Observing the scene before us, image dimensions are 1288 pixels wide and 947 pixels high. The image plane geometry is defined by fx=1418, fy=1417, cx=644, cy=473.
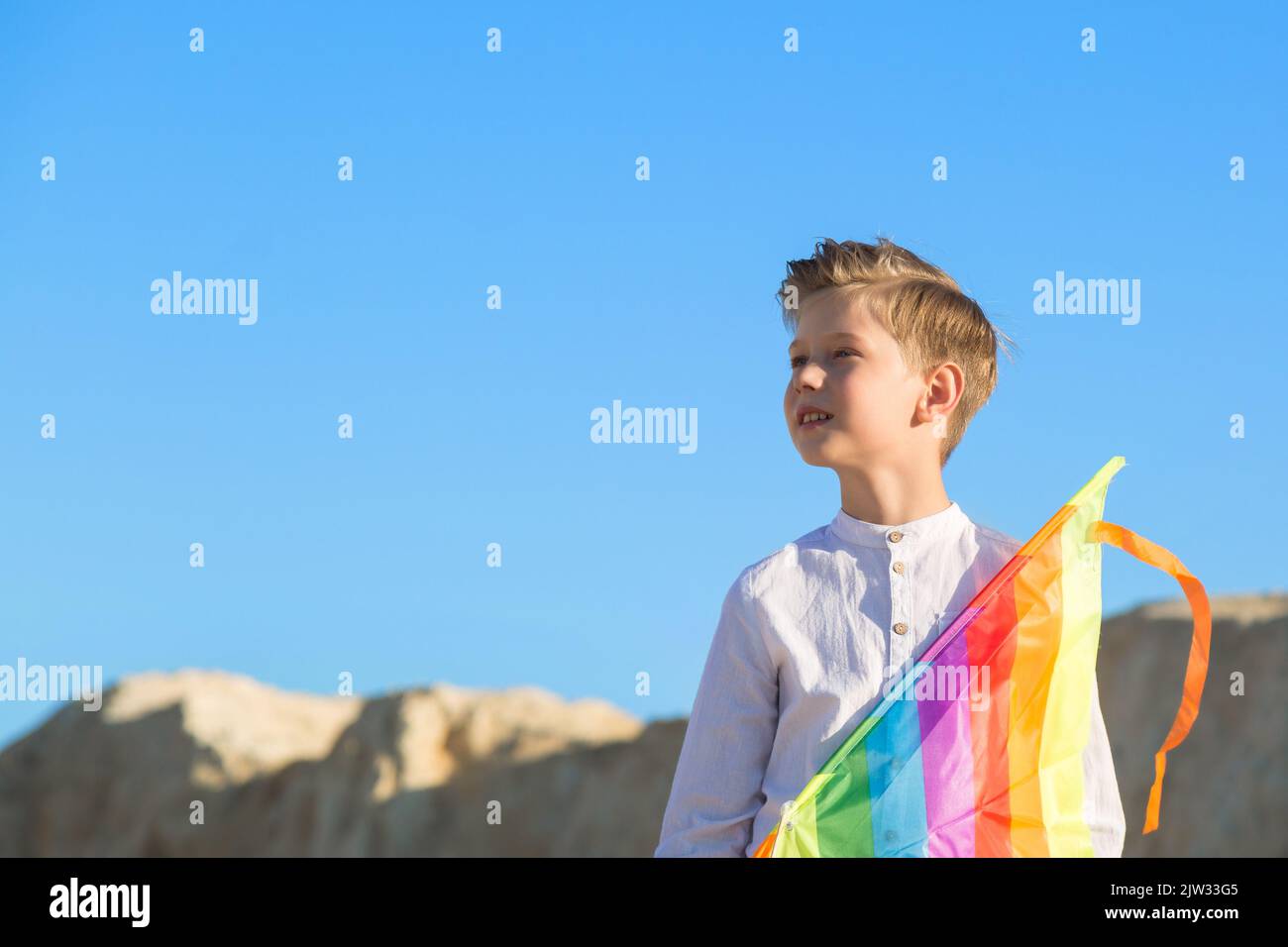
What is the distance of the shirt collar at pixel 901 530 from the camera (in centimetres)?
291

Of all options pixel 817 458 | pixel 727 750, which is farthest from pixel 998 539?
pixel 727 750

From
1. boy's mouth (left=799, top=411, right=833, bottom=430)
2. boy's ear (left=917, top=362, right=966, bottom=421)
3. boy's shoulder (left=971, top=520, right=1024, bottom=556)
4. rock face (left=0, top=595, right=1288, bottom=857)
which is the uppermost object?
boy's ear (left=917, top=362, right=966, bottom=421)

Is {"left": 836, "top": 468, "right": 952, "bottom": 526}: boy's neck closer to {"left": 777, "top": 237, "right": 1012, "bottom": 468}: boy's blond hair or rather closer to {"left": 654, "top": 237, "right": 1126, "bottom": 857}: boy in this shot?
{"left": 654, "top": 237, "right": 1126, "bottom": 857}: boy

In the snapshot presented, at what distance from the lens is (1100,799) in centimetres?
282

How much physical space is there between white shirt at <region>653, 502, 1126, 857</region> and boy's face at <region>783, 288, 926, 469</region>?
166 mm

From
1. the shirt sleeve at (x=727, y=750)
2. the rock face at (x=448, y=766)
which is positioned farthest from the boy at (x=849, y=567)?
the rock face at (x=448, y=766)

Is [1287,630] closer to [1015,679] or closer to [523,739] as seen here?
[523,739]

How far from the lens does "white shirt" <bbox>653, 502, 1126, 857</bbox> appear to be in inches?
107

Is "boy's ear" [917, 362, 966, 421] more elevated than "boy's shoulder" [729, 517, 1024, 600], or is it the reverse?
"boy's ear" [917, 362, 966, 421]

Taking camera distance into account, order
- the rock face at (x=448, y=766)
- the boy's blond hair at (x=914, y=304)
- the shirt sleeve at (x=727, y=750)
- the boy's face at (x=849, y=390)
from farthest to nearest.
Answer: the rock face at (x=448, y=766) → the boy's blond hair at (x=914, y=304) → the boy's face at (x=849, y=390) → the shirt sleeve at (x=727, y=750)

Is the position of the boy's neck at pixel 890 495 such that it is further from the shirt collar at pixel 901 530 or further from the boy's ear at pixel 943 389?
the boy's ear at pixel 943 389

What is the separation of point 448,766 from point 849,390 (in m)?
17.2

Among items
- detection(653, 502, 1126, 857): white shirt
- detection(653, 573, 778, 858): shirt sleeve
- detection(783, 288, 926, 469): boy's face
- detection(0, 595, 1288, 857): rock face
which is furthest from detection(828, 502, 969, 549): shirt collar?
detection(0, 595, 1288, 857): rock face
